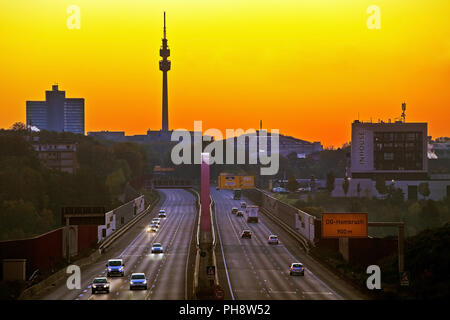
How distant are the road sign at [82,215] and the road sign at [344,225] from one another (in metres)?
27.5

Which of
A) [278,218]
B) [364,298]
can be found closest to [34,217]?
[278,218]

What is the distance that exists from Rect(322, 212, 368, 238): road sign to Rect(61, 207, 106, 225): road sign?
2746cm

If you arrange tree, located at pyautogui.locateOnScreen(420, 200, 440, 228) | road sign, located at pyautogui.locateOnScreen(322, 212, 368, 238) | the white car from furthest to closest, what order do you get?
1. tree, located at pyautogui.locateOnScreen(420, 200, 440, 228)
2. the white car
3. road sign, located at pyautogui.locateOnScreen(322, 212, 368, 238)

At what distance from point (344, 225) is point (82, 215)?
2975cm

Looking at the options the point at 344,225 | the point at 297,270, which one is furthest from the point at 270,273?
the point at 344,225

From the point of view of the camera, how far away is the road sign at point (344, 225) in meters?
74.6

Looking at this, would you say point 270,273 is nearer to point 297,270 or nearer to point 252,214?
point 297,270

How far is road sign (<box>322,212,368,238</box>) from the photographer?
245 ft

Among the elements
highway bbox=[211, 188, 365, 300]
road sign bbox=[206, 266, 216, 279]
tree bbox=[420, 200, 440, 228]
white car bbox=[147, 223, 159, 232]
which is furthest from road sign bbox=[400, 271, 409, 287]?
tree bbox=[420, 200, 440, 228]

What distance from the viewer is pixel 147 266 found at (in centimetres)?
8288

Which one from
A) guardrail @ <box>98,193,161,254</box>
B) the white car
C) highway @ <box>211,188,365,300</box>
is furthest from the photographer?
the white car

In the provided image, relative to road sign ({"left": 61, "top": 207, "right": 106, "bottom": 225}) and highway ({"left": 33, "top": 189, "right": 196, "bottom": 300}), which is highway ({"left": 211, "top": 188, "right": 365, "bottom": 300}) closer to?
highway ({"left": 33, "top": 189, "right": 196, "bottom": 300})

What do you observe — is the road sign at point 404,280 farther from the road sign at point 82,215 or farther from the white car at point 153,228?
the white car at point 153,228
